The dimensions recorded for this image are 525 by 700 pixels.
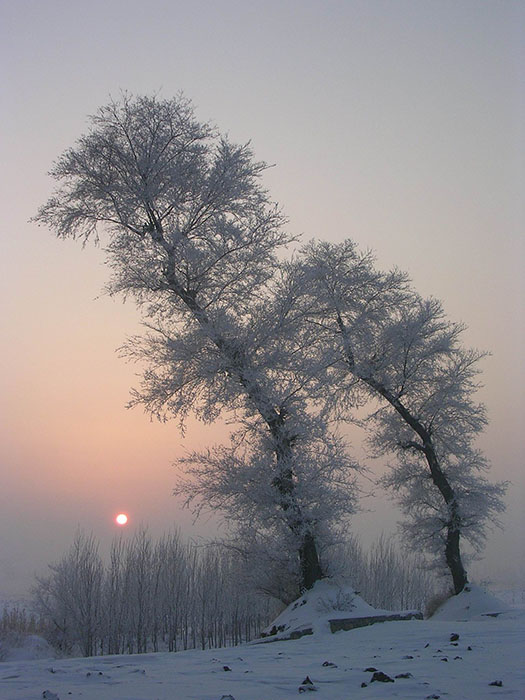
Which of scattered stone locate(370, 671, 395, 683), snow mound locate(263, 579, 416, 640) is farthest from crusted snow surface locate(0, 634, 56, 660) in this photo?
scattered stone locate(370, 671, 395, 683)

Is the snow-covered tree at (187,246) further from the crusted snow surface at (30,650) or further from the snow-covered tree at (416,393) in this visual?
the crusted snow surface at (30,650)

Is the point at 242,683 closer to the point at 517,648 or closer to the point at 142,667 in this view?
the point at 142,667

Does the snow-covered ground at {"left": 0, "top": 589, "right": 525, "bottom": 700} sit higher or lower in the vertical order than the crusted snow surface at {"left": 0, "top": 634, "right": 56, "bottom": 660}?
higher

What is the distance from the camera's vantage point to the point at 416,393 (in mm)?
19719

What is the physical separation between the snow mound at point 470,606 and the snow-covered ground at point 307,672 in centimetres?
763

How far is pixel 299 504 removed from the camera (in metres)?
13.1

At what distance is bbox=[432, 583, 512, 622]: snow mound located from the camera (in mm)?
16141

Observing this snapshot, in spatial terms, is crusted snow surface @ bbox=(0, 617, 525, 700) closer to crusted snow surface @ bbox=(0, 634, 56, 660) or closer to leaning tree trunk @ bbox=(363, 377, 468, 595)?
leaning tree trunk @ bbox=(363, 377, 468, 595)

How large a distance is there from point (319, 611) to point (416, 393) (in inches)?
363

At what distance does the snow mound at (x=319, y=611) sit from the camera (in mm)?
11367

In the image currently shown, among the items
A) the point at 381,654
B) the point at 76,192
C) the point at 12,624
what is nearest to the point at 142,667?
→ the point at 381,654

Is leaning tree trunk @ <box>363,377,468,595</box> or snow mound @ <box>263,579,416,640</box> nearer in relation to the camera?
snow mound @ <box>263,579,416,640</box>

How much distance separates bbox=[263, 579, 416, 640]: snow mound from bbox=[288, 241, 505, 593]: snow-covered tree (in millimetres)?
6778

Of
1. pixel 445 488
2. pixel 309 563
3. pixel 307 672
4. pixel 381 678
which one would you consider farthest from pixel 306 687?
pixel 445 488
